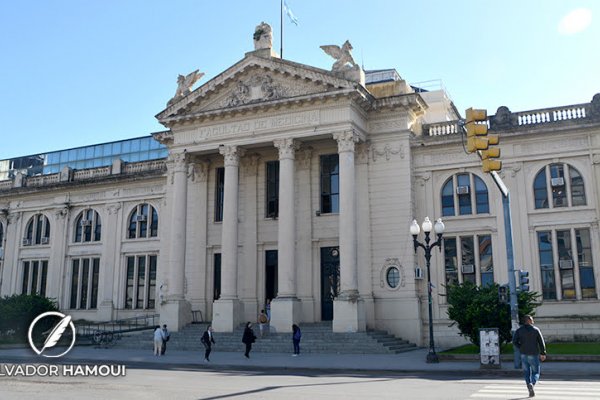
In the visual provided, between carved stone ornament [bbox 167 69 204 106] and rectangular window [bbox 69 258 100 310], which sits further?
rectangular window [bbox 69 258 100 310]

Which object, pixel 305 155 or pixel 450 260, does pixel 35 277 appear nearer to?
pixel 305 155

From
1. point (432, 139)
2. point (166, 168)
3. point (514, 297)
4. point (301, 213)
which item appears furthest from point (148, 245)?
point (514, 297)

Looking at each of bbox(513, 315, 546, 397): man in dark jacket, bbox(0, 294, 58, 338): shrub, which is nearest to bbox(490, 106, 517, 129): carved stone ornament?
bbox(513, 315, 546, 397): man in dark jacket

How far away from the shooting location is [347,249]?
30.0m

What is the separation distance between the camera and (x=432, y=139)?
3281 cm

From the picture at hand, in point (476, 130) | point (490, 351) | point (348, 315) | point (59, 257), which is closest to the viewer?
point (476, 130)

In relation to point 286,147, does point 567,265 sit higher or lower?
lower

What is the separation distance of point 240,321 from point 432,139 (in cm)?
1424

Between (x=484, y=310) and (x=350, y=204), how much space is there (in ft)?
30.8

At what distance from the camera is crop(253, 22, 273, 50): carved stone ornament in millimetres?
34300

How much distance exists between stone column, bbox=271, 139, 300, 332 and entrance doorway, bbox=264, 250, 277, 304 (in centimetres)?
370

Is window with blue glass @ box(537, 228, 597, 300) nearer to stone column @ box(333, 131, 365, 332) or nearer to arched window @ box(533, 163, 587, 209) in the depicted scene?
arched window @ box(533, 163, 587, 209)

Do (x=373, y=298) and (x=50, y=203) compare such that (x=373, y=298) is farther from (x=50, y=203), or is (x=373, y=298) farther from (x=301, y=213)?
(x=50, y=203)

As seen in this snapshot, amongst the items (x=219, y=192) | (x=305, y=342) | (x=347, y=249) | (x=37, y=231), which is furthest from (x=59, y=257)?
(x=347, y=249)
